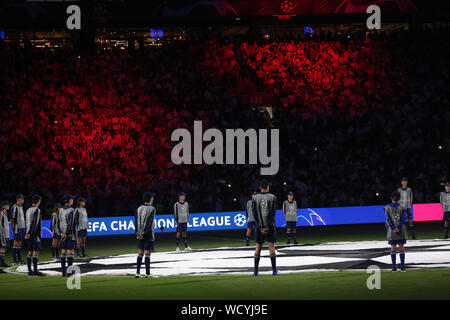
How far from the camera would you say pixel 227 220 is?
33.3m

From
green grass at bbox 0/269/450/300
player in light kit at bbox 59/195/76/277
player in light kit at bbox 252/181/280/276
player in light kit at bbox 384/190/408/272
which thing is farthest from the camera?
player in light kit at bbox 59/195/76/277

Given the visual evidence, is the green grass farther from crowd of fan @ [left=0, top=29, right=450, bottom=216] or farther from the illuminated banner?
crowd of fan @ [left=0, top=29, right=450, bottom=216]

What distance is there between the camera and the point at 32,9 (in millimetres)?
40531

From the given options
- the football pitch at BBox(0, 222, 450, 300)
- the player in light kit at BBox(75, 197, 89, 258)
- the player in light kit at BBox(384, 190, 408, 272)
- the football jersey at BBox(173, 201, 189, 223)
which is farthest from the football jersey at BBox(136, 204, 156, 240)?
the football jersey at BBox(173, 201, 189, 223)

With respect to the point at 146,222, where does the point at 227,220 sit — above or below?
below

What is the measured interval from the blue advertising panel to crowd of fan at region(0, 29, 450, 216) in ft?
3.25

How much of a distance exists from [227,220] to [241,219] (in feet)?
2.18

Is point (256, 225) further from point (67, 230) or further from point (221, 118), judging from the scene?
point (221, 118)

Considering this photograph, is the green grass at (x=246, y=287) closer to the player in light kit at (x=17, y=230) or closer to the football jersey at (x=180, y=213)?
the player in light kit at (x=17, y=230)

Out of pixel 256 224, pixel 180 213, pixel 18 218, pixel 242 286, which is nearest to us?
pixel 242 286

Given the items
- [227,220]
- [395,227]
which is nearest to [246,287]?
[395,227]

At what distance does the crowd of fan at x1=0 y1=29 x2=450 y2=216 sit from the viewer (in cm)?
3488

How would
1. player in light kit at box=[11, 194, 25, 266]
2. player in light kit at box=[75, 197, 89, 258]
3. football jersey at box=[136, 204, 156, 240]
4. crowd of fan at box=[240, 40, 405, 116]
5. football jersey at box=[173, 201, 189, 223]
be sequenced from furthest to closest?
crowd of fan at box=[240, 40, 405, 116], football jersey at box=[173, 201, 189, 223], player in light kit at box=[75, 197, 89, 258], player in light kit at box=[11, 194, 25, 266], football jersey at box=[136, 204, 156, 240]
